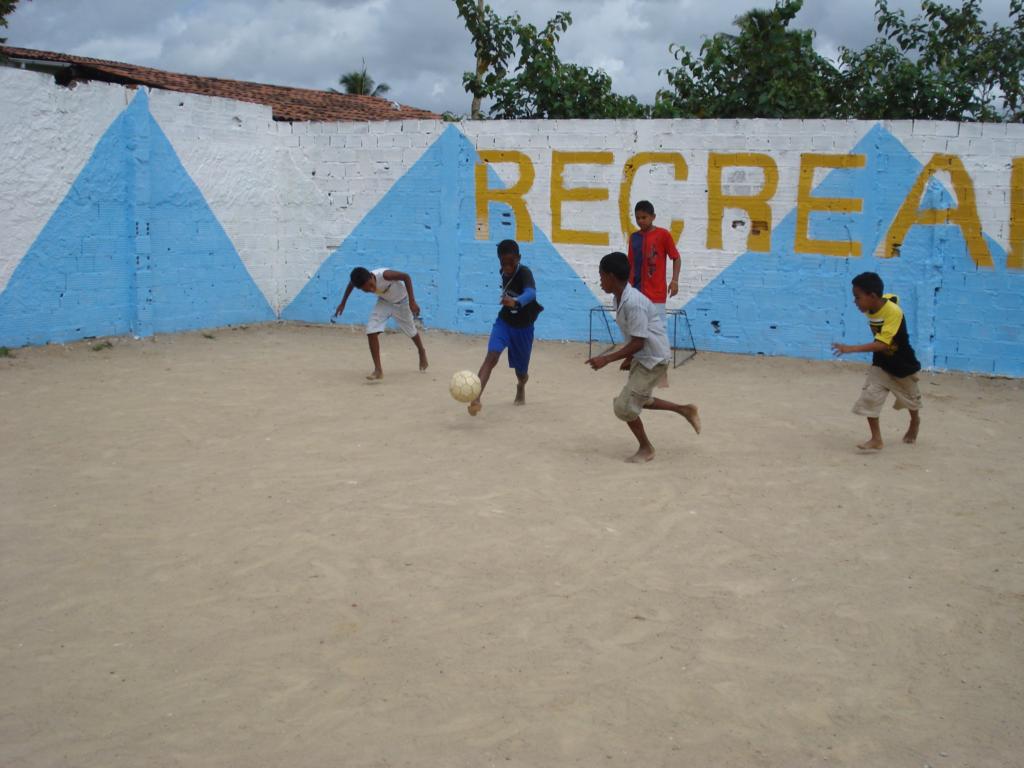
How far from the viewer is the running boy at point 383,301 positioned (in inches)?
358

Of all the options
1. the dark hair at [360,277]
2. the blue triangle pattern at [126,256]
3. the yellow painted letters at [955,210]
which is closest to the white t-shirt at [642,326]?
the dark hair at [360,277]

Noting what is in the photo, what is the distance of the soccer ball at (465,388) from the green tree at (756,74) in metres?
8.74

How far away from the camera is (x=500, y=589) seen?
→ 440 centimetres

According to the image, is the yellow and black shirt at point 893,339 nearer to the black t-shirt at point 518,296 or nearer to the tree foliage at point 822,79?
the black t-shirt at point 518,296

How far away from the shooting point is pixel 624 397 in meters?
6.59

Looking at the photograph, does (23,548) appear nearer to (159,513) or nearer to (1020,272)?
(159,513)

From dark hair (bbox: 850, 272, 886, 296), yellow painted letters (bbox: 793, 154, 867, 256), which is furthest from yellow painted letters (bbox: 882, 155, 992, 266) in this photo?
dark hair (bbox: 850, 272, 886, 296)

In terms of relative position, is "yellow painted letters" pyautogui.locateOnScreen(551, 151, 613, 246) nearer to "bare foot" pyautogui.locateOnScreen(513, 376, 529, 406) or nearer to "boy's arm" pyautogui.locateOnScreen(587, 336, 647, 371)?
"bare foot" pyautogui.locateOnScreen(513, 376, 529, 406)

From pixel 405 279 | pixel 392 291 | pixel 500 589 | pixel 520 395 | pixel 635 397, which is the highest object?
pixel 405 279

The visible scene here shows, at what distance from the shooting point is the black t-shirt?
303 inches

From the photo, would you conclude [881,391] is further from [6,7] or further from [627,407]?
[6,7]

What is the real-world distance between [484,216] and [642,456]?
6291mm

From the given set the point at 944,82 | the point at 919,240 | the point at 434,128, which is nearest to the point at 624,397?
the point at 919,240

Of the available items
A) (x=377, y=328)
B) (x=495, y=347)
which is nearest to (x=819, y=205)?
(x=495, y=347)
